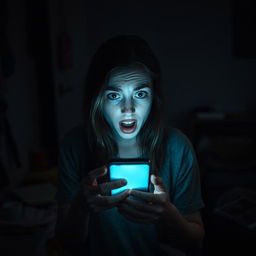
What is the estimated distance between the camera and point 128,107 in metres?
0.70

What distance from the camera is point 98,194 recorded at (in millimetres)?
703

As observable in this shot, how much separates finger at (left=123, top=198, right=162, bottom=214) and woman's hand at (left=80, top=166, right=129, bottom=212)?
22 mm

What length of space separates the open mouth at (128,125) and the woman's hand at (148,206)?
0.11m

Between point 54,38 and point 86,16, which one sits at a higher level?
point 86,16

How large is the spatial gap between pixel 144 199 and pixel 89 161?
0.67 ft

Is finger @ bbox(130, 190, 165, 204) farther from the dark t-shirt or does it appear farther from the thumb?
the dark t-shirt

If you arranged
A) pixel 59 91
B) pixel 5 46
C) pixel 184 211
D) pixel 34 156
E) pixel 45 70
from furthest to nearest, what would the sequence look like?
1. pixel 59 91
2. pixel 45 70
3. pixel 34 156
4. pixel 5 46
5. pixel 184 211

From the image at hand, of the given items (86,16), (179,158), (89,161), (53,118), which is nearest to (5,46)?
(53,118)

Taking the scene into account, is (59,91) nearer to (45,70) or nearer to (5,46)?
(45,70)

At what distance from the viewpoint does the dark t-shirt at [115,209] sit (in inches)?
31.7

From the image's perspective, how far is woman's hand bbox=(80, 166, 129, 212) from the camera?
0.68 metres

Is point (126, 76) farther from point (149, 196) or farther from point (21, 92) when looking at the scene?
point (21, 92)

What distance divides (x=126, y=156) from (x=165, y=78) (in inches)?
114

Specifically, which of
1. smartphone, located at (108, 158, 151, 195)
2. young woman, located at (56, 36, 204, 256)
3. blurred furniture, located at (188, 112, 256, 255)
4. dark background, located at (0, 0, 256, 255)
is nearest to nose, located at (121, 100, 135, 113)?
young woman, located at (56, 36, 204, 256)
